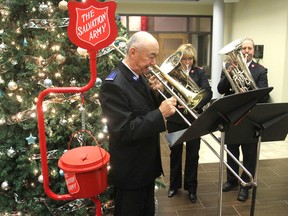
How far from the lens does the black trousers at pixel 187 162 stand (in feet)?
10.0

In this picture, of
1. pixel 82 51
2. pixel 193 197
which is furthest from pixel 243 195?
pixel 82 51

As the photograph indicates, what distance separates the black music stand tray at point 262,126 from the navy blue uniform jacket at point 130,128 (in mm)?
586

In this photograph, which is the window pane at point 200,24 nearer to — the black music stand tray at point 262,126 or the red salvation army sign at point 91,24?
the black music stand tray at point 262,126

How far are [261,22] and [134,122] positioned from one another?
6.17m

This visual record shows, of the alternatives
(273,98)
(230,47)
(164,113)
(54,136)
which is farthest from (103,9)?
(273,98)

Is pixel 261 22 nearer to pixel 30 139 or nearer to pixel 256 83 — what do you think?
pixel 256 83

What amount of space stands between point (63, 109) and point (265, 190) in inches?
97.1

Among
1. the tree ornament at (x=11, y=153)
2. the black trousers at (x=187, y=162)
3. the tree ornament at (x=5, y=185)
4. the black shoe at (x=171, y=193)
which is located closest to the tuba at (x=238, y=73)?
the black trousers at (x=187, y=162)

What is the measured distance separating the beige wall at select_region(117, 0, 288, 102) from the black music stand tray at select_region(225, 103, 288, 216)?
414cm

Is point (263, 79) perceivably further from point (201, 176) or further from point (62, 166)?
point (62, 166)

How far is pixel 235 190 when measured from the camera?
3.30 m

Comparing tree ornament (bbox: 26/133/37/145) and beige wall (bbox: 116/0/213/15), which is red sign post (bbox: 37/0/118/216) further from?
beige wall (bbox: 116/0/213/15)

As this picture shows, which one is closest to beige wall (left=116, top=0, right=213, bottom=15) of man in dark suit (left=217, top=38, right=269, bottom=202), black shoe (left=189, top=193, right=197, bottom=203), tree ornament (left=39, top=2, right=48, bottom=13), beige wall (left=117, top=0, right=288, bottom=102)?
beige wall (left=117, top=0, right=288, bottom=102)

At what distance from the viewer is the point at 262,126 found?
2.01 meters
